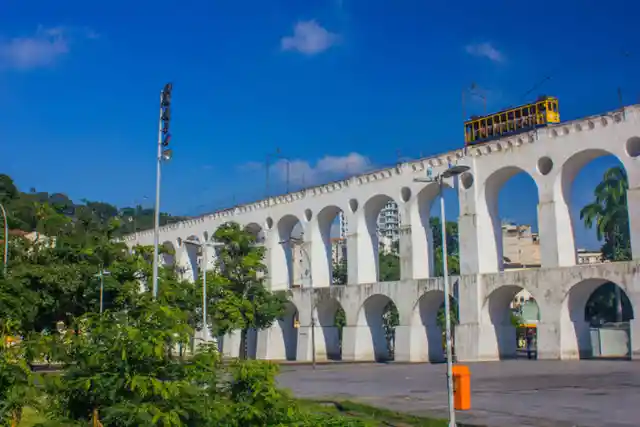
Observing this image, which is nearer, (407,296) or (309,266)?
(407,296)

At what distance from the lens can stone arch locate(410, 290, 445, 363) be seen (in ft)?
156

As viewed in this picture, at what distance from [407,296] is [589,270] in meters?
12.7

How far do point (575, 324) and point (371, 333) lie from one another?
624 inches

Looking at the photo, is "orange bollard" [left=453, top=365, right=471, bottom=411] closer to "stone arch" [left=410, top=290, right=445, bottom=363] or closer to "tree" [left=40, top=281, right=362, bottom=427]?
"tree" [left=40, top=281, right=362, bottom=427]

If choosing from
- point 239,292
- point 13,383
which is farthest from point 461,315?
point 13,383

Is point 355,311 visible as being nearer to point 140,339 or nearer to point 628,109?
point 628,109

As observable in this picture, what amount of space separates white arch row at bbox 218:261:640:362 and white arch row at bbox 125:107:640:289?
1.47m

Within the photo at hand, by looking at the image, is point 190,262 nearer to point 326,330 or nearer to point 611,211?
point 326,330

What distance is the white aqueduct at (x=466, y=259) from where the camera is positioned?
39.8 metres

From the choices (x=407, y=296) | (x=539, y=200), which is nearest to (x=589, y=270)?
(x=539, y=200)

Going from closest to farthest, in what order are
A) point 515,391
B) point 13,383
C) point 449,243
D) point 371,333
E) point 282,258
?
point 13,383
point 515,391
point 371,333
point 282,258
point 449,243

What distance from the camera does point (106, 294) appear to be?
159 feet

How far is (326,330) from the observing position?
56000 millimetres

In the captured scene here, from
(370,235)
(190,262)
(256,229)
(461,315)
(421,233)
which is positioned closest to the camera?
(461,315)
